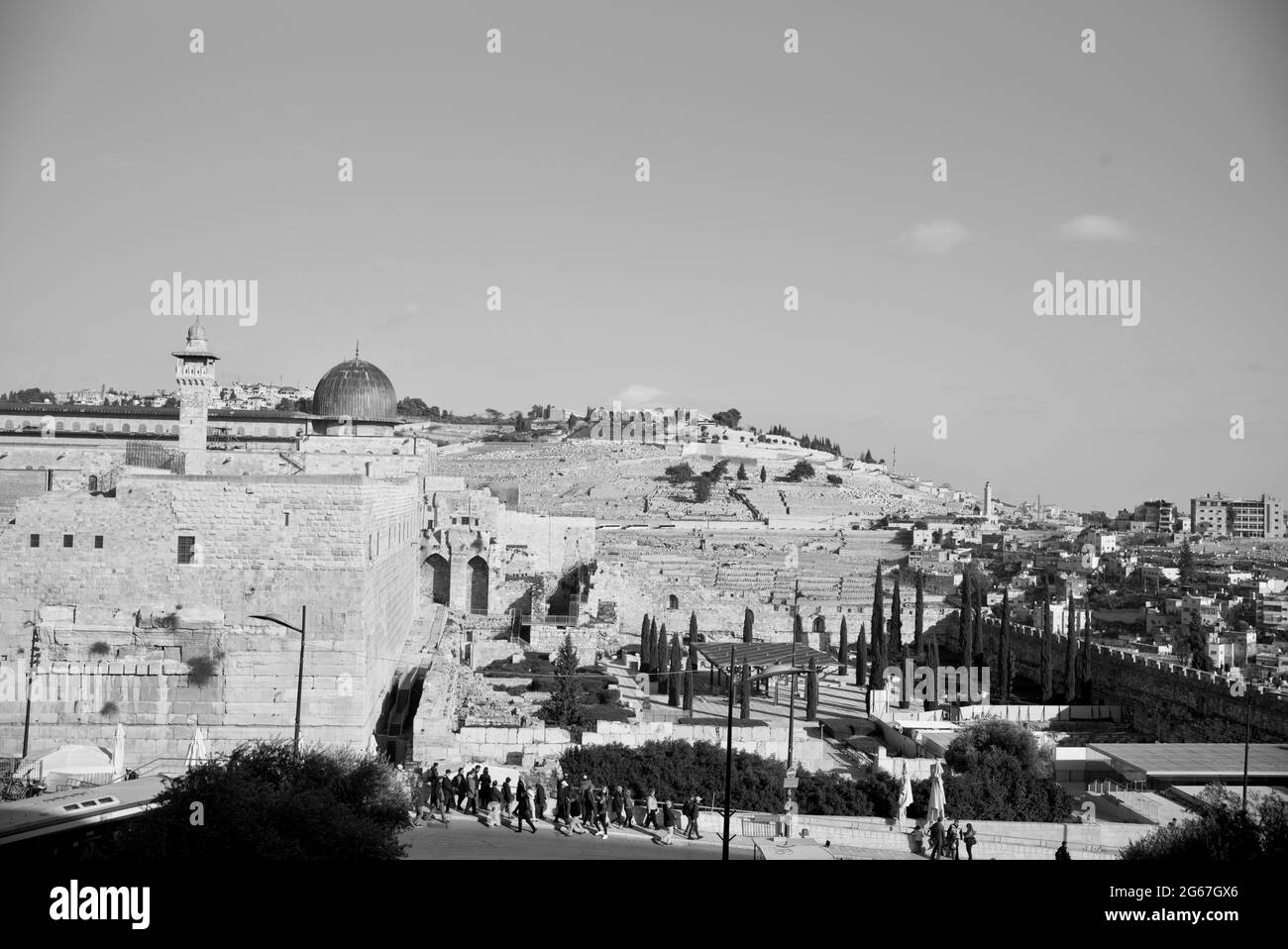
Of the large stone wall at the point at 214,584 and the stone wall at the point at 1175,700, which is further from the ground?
the large stone wall at the point at 214,584

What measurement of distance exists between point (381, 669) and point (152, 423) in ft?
60.7

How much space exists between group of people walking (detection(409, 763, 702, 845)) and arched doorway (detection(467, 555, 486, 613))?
16674 millimetres

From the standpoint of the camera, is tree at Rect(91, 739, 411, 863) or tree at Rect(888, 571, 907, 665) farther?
tree at Rect(888, 571, 907, 665)

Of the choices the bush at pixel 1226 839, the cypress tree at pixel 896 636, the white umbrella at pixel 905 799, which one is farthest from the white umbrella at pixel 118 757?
the cypress tree at pixel 896 636

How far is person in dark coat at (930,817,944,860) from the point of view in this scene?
11688 mm

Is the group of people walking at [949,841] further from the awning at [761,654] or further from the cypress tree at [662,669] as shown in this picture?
the awning at [761,654]

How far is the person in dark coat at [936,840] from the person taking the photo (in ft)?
38.3

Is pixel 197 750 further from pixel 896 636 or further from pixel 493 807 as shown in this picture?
pixel 896 636

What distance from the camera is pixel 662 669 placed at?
944 inches

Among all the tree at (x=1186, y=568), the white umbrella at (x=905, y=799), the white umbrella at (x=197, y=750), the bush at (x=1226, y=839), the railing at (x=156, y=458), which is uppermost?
the railing at (x=156, y=458)

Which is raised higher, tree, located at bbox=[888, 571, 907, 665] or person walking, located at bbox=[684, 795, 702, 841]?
tree, located at bbox=[888, 571, 907, 665]

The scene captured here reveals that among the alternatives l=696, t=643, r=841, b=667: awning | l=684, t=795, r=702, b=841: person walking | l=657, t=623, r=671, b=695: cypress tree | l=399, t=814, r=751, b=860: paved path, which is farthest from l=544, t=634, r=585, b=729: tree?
l=399, t=814, r=751, b=860: paved path

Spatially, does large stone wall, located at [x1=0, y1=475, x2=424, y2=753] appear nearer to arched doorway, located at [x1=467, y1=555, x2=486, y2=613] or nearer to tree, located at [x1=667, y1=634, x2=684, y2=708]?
tree, located at [x1=667, y1=634, x2=684, y2=708]

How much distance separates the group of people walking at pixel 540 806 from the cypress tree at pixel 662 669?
9.20 meters
